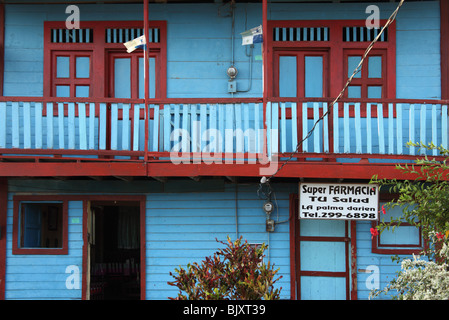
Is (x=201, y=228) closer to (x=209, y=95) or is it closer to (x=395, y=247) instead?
(x=209, y=95)

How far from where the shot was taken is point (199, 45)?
8984 mm

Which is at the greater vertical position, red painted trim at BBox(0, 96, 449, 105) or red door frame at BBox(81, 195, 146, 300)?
red painted trim at BBox(0, 96, 449, 105)

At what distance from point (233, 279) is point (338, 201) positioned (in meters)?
3.62

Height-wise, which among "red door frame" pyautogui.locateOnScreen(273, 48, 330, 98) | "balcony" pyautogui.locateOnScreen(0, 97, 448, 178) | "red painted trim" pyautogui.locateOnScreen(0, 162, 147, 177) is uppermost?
"red door frame" pyautogui.locateOnScreen(273, 48, 330, 98)

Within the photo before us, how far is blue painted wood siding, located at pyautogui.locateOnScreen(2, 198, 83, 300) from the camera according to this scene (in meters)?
8.73

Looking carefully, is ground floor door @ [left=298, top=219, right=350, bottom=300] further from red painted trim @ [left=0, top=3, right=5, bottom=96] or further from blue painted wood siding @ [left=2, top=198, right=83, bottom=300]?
red painted trim @ [left=0, top=3, right=5, bottom=96]

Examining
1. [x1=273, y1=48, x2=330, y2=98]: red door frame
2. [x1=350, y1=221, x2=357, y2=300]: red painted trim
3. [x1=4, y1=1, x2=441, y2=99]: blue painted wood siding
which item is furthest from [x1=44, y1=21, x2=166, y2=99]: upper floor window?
[x1=350, y1=221, x2=357, y2=300]: red painted trim

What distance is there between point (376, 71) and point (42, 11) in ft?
20.2

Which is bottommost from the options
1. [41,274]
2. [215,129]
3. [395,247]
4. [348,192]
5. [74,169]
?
[41,274]

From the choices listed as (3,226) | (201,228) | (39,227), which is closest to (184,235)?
(201,228)

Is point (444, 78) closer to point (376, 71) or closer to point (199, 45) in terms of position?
point (376, 71)

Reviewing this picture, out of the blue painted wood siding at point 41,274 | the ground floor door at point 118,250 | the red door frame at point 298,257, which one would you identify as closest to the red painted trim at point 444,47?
the red door frame at point 298,257

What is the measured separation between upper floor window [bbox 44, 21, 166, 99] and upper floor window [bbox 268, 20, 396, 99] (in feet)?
6.98

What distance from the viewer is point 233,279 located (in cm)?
513
